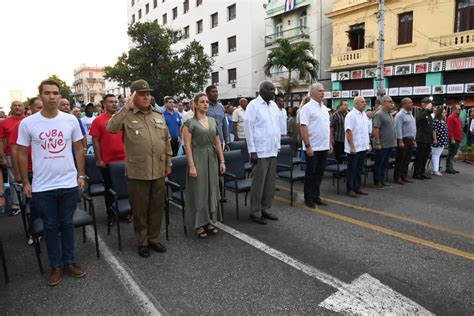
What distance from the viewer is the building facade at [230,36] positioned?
28859 mm

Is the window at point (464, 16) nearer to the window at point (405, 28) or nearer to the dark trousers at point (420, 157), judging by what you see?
A: the window at point (405, 28)

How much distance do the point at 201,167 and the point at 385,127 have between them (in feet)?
15.1

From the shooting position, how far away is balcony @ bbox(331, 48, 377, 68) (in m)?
21.0

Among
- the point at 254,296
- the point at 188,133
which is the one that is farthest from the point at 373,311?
the point at 188,133

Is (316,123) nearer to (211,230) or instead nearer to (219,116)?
(219,116)

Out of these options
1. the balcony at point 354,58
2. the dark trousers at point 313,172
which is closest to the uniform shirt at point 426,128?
the dark trousers at point 313,172

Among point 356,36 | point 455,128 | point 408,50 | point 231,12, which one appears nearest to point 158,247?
point 455,128

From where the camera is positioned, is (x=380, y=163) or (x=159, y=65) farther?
(x=159, y=65)

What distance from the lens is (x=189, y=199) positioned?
460cm

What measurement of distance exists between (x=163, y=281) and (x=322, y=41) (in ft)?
79.9

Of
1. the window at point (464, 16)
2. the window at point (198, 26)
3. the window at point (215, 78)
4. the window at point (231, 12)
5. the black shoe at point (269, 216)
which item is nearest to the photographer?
the black shoe at point (269, 216)

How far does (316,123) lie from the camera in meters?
5.81

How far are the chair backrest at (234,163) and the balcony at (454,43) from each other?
631 inches

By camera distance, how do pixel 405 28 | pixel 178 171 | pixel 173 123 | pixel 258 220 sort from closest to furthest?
1. pixel 258 220
2. pixel 178 171
3. pixel 173 123
4. pixel 405 28
